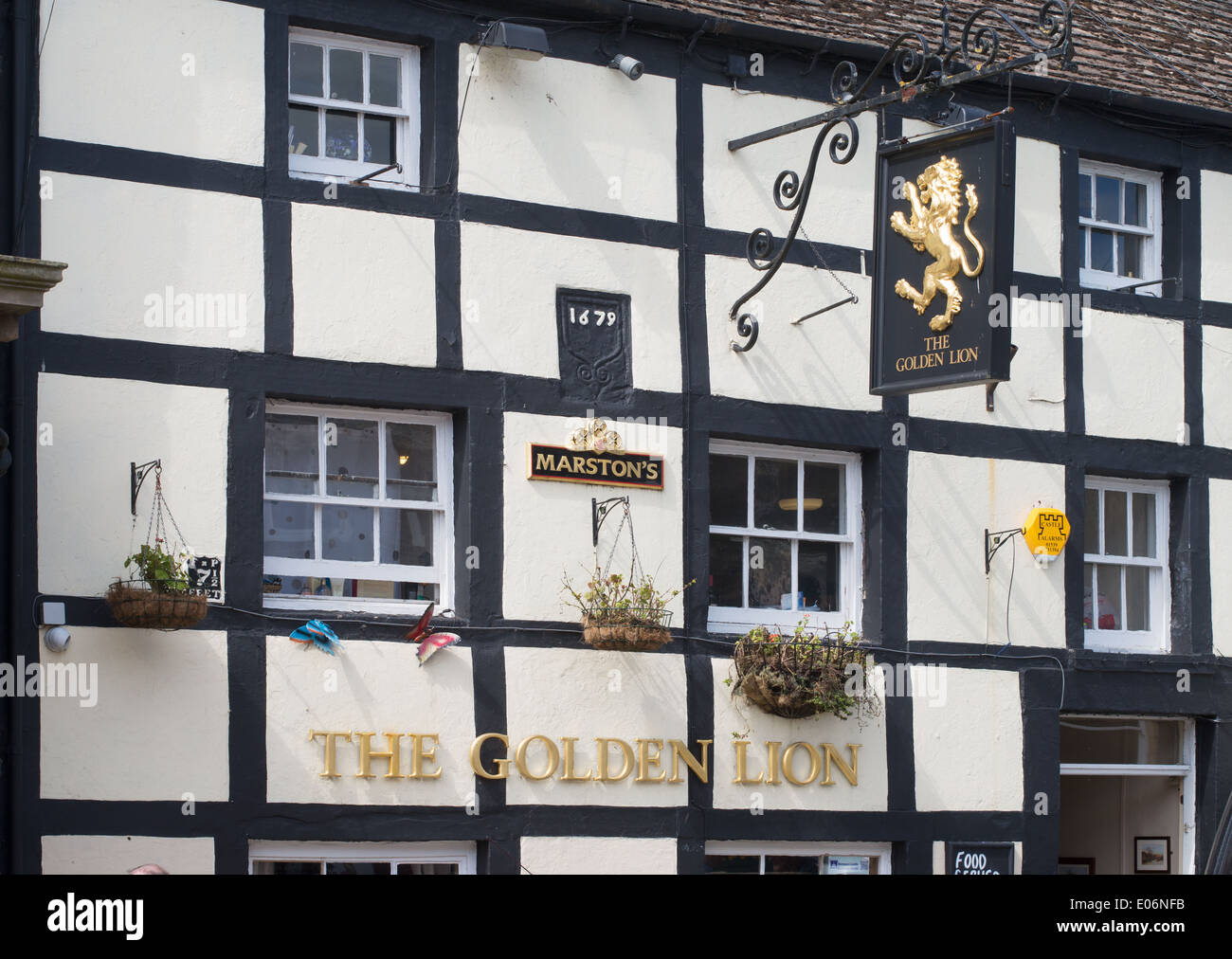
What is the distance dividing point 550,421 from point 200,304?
7.20 ft

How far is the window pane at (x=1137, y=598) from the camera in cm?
1290

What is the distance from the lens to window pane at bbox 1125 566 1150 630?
12.9m

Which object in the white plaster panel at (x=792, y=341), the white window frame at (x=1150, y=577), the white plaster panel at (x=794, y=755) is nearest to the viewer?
the white plaster panel at (x=794, y=755)

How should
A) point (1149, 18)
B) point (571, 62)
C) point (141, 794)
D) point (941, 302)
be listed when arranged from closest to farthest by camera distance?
point (141, 794) < point (941, 302) < point (571, 62) < point (1149, 18)

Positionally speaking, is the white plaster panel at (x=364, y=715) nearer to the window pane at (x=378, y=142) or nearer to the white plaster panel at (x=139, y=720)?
the white plaster panel at (x=139, y=720)

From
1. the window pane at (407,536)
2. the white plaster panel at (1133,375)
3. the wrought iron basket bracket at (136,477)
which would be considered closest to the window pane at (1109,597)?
the white plaster panel at (1133,375)

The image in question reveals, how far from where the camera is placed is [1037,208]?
12695 millimetres

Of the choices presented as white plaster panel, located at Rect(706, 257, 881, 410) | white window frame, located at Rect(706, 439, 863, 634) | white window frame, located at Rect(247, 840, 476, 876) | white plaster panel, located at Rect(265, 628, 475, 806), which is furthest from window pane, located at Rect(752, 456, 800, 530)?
white window frame, located at Rect(247, 840, 476, 876)

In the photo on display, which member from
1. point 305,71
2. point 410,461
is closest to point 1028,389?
point 410,461

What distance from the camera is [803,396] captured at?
11633 millimetres

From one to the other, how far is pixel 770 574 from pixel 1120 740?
3.13m

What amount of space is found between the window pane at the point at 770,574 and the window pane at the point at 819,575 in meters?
0.10
